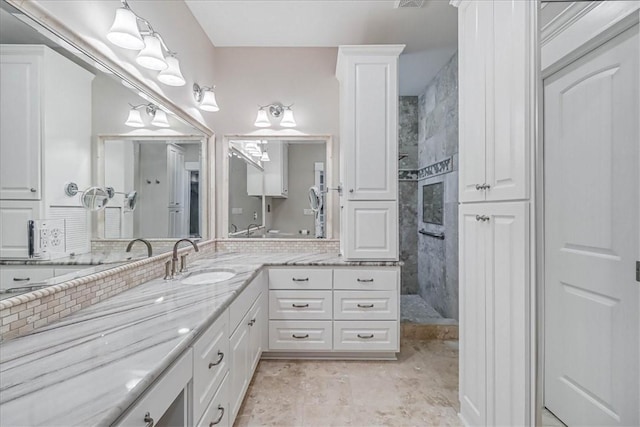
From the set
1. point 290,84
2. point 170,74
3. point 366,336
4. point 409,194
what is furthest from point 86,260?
point 409,194

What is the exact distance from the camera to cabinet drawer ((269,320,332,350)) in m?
2.51

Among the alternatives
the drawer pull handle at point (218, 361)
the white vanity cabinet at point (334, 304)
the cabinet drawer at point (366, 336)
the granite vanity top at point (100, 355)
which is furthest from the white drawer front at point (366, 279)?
the drawer pull handle at point (218, 361)

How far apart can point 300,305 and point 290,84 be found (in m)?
2.00

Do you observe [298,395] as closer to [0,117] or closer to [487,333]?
[487,333]

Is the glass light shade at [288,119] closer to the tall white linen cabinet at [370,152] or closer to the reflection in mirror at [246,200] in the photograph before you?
the reflection in mirror at [246,200]

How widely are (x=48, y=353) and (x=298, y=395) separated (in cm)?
154

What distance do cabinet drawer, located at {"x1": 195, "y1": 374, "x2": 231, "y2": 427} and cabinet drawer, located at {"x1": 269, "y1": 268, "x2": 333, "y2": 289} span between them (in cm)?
100

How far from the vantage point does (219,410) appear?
4.68 feet

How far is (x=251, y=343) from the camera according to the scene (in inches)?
81.3

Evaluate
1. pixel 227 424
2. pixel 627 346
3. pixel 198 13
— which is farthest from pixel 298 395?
pixel 198 13

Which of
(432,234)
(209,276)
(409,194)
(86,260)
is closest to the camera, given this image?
(86,260)

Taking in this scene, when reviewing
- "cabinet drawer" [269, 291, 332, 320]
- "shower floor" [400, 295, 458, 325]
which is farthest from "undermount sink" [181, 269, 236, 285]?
"shower floor" [400, 295, 458, 325]

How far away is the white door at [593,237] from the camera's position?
3.23 feet

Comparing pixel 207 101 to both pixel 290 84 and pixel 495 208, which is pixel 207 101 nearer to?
pixel 290 84
